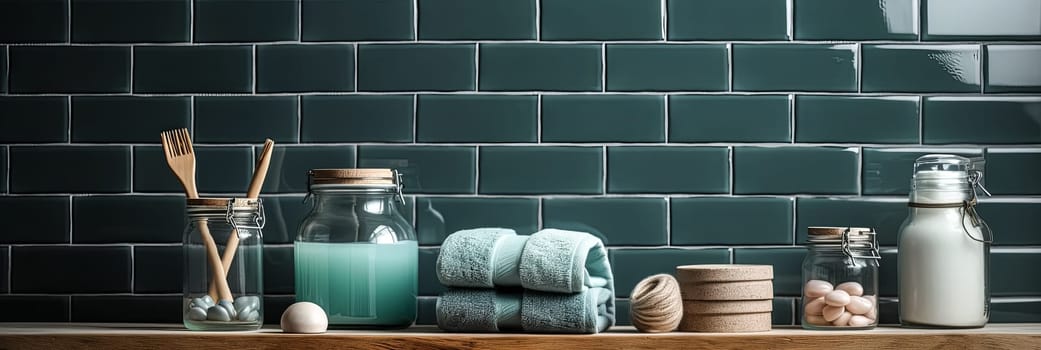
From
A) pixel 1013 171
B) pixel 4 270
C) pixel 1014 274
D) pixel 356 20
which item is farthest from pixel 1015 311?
pixel 4 270

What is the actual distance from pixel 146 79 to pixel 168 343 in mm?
497

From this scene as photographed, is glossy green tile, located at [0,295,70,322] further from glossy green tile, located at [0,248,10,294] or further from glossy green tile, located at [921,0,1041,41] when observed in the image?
glossy green tile, located at [921,0,1041,41]

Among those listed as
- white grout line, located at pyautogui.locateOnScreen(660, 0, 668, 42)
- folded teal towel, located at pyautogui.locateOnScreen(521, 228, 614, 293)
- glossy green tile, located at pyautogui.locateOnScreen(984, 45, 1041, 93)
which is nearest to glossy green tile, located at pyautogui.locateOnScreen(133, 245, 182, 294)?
folded teal towel, located at pyautogui.locateOnScreen(521, 228, 614, 293)

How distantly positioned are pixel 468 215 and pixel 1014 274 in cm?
86

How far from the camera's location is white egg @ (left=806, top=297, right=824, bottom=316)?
54.7 inches

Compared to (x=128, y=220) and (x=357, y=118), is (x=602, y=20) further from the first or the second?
(x=128, y=220)

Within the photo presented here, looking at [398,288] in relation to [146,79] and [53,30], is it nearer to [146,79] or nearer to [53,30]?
[146,79]

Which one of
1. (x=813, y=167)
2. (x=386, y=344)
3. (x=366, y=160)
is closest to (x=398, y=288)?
(x=386, y=344)

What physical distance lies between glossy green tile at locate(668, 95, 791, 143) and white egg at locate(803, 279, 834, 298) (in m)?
0.25

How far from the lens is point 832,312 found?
4.51 feet

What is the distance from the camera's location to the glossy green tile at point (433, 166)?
1.57m

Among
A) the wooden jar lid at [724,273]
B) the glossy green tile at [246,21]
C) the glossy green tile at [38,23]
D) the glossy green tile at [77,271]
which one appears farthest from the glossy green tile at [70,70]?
the wooden jar lid at [724,273]

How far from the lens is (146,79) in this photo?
160 centimetres

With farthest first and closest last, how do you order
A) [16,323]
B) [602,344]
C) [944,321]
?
[16,323], [944,321], [602,344]
